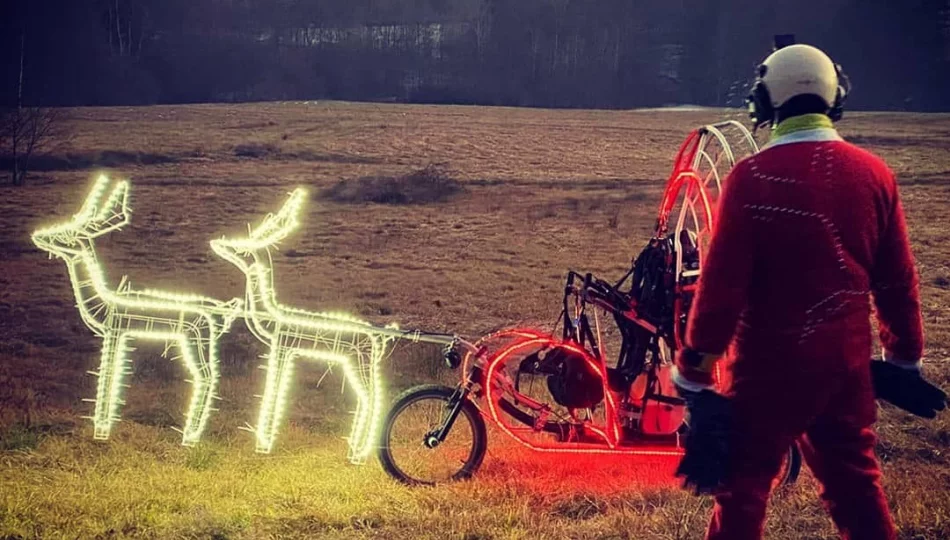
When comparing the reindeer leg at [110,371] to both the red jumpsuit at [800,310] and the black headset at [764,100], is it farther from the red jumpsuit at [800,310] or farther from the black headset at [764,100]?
the black headset at [764,100]

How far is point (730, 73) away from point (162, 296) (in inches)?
1737

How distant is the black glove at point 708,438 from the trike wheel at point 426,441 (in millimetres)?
2575

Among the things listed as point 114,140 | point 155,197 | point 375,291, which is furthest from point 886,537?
point 114,140

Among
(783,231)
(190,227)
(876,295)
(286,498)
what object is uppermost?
(783,231)

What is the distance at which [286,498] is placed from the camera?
5.55m

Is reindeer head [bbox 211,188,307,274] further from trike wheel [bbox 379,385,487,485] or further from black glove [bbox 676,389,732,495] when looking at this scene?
black glove [bbox 676,389,732,495]

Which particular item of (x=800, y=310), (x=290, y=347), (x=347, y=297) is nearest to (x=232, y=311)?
(x=290, y=347)

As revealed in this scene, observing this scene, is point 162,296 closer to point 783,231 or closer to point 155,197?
point 783,231

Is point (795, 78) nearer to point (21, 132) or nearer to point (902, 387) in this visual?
point (902, 387)

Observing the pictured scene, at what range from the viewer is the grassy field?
5.24 metres

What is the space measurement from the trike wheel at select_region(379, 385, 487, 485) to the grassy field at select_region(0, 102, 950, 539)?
176 mm

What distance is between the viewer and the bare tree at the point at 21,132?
2950 centimetres

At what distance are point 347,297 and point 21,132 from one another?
68.5ft

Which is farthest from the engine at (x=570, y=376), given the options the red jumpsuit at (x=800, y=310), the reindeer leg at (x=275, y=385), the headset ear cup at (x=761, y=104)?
the headset ear cup at (x=761, y=104)
